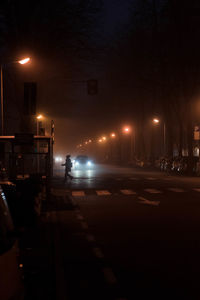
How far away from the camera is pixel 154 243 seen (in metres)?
10.7

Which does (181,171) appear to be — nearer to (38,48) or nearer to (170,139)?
(170,139)

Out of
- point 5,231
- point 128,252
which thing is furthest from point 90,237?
point 5,231

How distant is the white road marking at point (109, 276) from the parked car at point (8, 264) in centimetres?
312

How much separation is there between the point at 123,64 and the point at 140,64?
3791 millimetres

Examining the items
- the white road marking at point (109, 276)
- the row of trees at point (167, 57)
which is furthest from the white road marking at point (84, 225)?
the row of trees at point (167, 57)

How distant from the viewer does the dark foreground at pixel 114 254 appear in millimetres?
6993

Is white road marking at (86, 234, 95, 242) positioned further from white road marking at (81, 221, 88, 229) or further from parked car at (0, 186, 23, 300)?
parked car at (0, 186, 23, 300)

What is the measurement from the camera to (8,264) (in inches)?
162

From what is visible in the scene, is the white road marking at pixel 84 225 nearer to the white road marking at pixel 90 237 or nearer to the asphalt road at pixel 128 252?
the asphalt road at pixel 128 252

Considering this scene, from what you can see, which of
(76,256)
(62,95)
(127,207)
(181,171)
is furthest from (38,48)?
(76,256)

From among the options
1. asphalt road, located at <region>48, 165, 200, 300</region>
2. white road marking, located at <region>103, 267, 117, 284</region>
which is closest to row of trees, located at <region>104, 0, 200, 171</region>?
asphalt road, located at <region>48, 165, 200, 300</region>

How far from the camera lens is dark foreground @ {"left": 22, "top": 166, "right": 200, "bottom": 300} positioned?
6993 mm

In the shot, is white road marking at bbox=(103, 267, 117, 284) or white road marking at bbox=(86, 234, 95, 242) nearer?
white road marking at bbox=(103, 267, 117, 284)

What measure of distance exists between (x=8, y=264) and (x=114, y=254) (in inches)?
221
